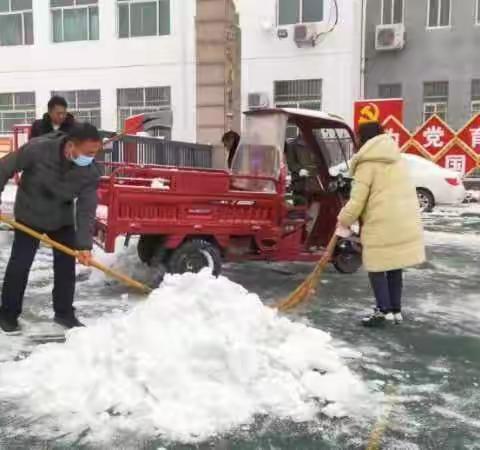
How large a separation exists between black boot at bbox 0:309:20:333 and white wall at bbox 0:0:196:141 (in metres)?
15.0

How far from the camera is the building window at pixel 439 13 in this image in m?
18.6

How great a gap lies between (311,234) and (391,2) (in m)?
14.6

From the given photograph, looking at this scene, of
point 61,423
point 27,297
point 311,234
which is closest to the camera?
point 61,423

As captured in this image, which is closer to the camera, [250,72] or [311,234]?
[311,234]

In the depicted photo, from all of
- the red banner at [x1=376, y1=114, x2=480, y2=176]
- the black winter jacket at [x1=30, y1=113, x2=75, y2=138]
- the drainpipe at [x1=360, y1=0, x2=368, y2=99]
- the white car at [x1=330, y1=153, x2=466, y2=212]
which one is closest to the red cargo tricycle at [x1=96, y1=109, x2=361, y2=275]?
the black winter jacket at [x1=30, y1=113, x2=75, y2=138]

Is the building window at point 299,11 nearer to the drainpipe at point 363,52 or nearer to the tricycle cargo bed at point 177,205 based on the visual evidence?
the drainpipe at point 363,52

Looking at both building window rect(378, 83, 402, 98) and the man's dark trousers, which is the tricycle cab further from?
building window rect(378, 83, 402, 98)

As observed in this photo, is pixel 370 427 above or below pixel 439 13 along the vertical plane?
below

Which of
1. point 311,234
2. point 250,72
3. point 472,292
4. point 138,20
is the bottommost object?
point 472,292

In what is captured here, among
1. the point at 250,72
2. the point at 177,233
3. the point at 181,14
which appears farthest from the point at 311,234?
the point at 181,14

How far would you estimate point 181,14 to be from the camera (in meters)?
19.1

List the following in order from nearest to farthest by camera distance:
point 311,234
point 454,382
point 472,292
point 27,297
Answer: point 454,382 < point 27,297 < point 472,292 < point 311,234

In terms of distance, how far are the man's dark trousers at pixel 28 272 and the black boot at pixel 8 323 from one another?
0.08 ft

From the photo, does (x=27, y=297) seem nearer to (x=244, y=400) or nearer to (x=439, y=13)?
(x=244, y=400)
